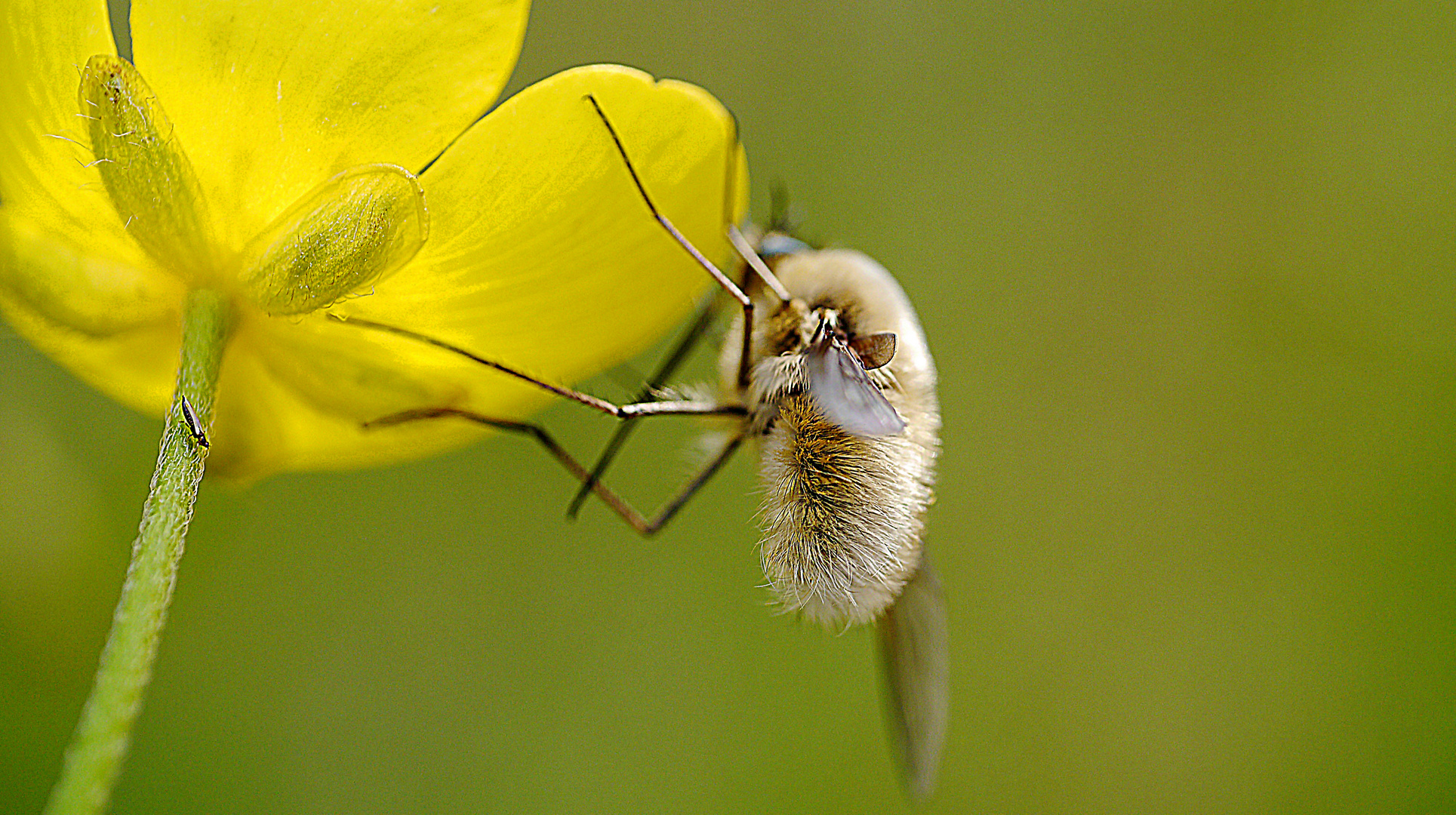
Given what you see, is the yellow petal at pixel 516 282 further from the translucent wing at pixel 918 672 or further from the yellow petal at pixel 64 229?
the translucent wing at pixel 918 672

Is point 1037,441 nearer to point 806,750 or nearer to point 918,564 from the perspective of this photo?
point 806,750

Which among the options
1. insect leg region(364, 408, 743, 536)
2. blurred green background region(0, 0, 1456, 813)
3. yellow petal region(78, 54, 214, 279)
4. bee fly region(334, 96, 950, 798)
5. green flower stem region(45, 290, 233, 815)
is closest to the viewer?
green flower stem region(45, 290, 233, 815)

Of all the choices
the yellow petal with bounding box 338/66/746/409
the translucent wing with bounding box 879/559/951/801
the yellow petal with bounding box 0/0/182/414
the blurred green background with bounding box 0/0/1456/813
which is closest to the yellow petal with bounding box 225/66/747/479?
the yellow petal with bounding box 338/66/746/409

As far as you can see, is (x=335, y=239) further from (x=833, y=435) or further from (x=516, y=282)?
(x=833, y=435)

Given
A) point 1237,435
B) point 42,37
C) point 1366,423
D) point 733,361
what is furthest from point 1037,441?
point 42,37

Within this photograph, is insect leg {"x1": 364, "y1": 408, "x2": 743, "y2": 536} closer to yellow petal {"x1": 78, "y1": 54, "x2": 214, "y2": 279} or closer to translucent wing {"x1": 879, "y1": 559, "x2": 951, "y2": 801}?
translucent wing {"x1": 879, "y1": 559, "x2": 951, "y2": 801}

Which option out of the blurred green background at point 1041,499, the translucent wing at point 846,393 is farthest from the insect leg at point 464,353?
the blurred green background at point 1041,499

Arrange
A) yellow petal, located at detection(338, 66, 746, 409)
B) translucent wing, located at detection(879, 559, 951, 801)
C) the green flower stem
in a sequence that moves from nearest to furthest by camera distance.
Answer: the green flower stem < yellow petal, located at detection(338, 66, 746, 409) < translucent wing, located at detection(879, 559, 951, 801)

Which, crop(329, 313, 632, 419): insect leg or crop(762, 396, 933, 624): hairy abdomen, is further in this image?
crop(762, 396, 933, 624): hairy abdomen

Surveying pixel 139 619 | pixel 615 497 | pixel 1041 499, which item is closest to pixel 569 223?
pixel 139 619
